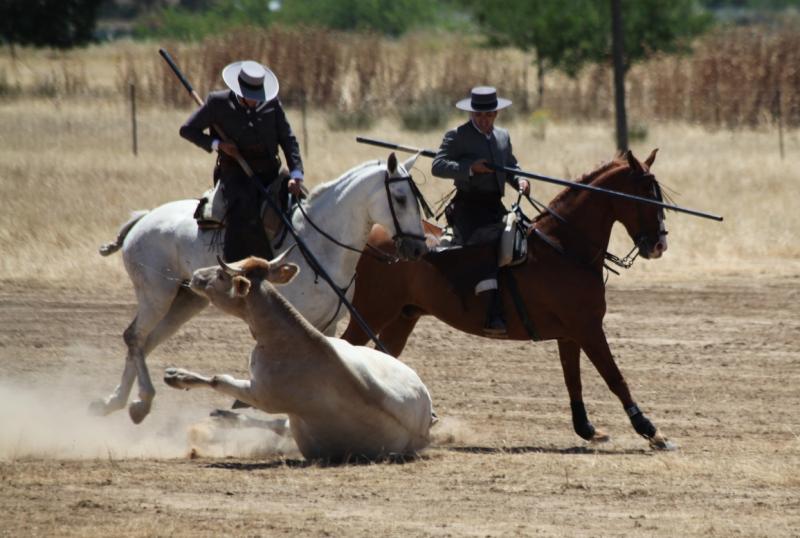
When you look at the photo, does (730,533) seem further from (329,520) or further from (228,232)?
(228,232)

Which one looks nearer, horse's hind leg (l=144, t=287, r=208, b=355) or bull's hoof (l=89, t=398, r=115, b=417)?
bull's hoof (l=89, t=398, r=115, b=417)

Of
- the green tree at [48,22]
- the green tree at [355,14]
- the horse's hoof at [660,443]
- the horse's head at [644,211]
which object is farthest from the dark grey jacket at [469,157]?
the green tree at [355,14]

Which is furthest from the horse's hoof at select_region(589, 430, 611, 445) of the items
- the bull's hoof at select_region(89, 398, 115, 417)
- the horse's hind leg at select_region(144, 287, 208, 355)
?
the bull's hoof at select_region(89, 398, 115, 417)

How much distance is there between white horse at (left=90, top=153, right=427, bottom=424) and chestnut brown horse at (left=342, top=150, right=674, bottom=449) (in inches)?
17.4

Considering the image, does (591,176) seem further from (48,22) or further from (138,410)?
Answer: (48,22)

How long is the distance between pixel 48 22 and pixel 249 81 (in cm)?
3390

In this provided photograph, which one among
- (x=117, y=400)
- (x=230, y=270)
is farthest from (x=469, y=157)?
(x=117, y=400)

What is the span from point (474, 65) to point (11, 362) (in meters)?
28.7

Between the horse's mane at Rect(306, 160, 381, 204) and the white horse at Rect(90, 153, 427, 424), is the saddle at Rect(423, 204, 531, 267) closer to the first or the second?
the white horse at Rect(90, 153, 427, 424)

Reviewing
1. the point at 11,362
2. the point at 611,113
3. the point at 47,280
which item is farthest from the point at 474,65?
the point at 11,362

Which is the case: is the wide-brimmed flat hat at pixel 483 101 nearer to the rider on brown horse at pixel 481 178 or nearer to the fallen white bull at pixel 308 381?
the rider on brown horse at pixel 481 178

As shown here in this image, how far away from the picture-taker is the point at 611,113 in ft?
116

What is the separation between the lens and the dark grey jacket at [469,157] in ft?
33.0

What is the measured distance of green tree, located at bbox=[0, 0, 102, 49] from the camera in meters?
41.4
